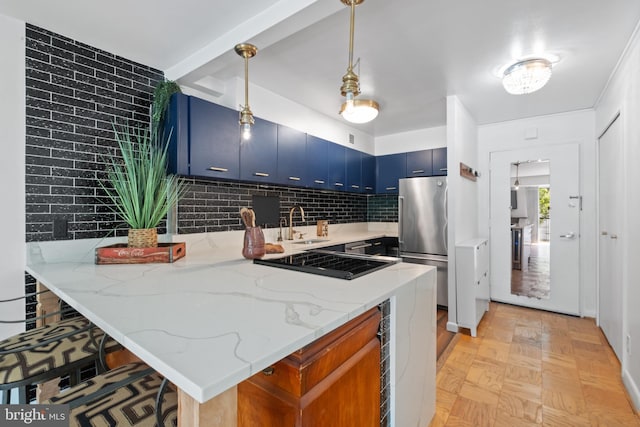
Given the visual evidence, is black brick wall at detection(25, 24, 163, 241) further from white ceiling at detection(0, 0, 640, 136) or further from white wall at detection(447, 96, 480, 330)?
white wall at detection(447, 96, 480, 330)

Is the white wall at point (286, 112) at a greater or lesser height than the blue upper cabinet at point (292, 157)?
greater

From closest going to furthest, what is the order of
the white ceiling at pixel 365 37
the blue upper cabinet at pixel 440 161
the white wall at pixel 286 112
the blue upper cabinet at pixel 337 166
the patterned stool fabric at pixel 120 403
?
1. the patterned stool fabric at pixel 120 403
2. the white ceiling at pixel 365 37
3. the white wall at pixel 286 112
4. the blue upper cabinet at pixel 337 166
5. the blue upper cabinet at pixel 440 161

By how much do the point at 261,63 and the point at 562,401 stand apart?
316 centimetres

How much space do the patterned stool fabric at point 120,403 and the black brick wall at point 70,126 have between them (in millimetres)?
1422

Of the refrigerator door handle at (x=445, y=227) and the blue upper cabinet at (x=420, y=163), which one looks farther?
the blue upper cabinet at (x=420, y=163)

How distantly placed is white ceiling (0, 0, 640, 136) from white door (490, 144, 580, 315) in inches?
34.2

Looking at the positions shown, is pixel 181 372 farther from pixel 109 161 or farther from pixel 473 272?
pixel 473 272

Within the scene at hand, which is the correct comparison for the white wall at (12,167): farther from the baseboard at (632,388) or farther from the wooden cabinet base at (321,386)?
the baseboard at (632,388)

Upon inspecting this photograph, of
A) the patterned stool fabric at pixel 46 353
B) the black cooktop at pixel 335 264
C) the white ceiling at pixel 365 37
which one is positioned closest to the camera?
the patterned stool fabric at pixel 46 353

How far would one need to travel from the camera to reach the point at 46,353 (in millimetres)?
1137

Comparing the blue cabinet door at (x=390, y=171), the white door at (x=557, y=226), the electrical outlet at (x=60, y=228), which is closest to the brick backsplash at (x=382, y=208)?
the blue cabinet door at (x=390, y=171)

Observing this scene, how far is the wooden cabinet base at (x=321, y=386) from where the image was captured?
2.65ft

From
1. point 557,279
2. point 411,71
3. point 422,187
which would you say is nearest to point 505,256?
point 557,279

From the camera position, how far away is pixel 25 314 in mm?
1752
